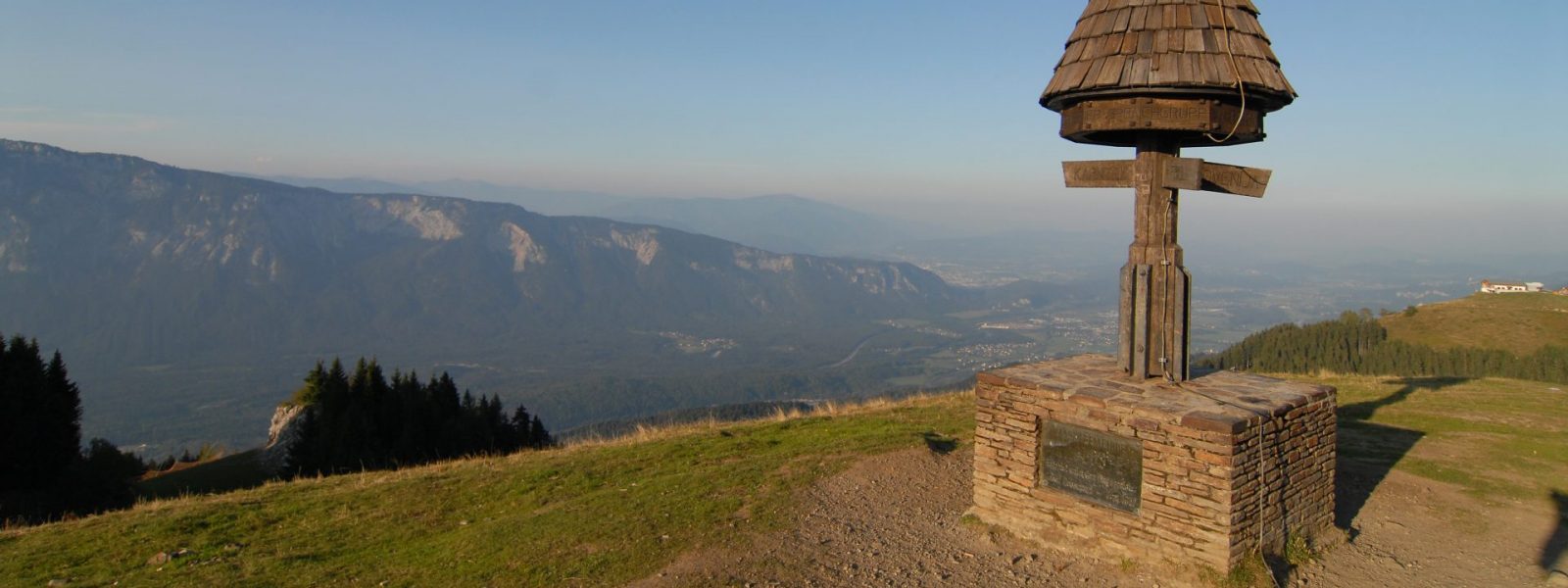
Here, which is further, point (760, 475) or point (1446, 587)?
point (760, 475)

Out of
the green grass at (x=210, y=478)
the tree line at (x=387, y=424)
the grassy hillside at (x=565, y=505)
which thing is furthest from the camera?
the tree line at (x=387, y=424)

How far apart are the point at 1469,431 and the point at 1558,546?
5.60 m

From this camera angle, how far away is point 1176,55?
7.86m

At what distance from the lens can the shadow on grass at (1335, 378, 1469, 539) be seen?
981 centimetres

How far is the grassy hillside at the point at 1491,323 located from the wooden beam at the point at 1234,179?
162 feet

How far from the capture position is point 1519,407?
1562cm

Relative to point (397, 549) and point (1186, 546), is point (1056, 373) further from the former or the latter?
point (397, 549)

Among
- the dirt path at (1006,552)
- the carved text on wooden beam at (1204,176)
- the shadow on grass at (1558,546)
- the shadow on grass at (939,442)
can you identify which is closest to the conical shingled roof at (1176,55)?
the carved text on wooden beam at (1204,176)

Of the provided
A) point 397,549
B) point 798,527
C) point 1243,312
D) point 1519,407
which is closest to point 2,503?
point 397,549

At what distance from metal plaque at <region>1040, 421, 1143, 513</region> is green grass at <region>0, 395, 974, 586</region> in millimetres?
3002

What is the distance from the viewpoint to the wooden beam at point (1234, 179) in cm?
810

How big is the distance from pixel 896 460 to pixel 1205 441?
5.28 m

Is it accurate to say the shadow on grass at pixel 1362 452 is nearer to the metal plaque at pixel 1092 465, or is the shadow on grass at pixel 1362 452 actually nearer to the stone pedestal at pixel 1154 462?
the stone pedestal at pixel 1154 462

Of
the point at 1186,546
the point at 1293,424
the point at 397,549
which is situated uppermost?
the point at 1293,424
